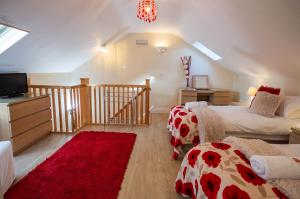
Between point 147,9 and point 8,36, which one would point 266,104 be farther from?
point 8,36

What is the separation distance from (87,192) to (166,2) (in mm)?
3166

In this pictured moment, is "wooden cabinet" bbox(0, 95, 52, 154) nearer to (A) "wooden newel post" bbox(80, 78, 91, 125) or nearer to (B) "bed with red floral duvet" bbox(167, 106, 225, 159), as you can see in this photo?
(A) "wooden newel post" bbox(80, 78, 91, 125)

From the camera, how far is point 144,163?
8.73 ft

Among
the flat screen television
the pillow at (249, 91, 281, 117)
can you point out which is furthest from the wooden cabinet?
the pillow at (249, 91, 281, 117)

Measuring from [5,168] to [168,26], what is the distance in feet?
14.4

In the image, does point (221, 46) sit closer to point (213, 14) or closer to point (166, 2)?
point (213, 14)

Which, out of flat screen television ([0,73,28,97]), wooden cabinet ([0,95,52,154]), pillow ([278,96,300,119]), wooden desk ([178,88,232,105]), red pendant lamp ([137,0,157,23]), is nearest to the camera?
red pendant lamp ([137,0,157,23])

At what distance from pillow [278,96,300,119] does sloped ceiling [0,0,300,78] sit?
50 centimetres

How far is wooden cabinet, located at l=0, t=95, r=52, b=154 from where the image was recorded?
2.66m

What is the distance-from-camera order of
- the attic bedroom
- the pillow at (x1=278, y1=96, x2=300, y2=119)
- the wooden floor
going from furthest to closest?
the pillow at (x1=278, y1=96, x2=300, y2=119) < the wooden floor < the attic bedroom

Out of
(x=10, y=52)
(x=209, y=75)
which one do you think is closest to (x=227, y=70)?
(x=209, y=75)

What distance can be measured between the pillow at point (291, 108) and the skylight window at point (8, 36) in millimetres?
4356

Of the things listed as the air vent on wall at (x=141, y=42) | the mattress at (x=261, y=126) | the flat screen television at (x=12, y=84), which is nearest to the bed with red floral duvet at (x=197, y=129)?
the mattress at (x=261, y=126)

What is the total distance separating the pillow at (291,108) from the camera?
288 centimetres
